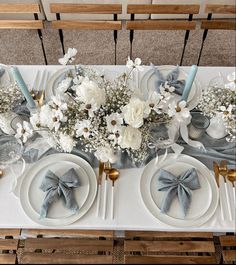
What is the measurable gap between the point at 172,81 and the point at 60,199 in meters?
0.76

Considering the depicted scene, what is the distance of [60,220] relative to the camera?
1.19m

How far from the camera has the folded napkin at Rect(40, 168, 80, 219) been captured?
121 centimetres

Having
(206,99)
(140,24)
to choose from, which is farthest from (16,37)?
(206,99)

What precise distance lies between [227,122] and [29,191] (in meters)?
0.79

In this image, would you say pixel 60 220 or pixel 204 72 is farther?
pixel 204 72

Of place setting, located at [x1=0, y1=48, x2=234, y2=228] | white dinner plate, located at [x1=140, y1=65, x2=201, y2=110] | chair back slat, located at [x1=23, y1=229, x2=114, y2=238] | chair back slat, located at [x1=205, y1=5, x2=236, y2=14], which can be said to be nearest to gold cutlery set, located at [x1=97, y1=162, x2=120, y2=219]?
place setting, located at [x1=0, y1=48, x2=234, y2=228]

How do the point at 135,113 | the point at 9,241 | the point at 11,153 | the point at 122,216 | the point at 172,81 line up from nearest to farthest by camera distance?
the point at 135,113
the point at 122,216
the point at 11,153
the point at 9,241
the point at 172,81

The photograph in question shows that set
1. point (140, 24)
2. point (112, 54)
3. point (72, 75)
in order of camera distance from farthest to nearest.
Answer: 1. point (112, 54)
2. point (140, 24)
3. point (72, 75)

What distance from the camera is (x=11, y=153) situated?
4.38 feet

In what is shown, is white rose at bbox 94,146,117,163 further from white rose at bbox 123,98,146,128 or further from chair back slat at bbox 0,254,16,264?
chair back slat at bbox 0,254,16,264

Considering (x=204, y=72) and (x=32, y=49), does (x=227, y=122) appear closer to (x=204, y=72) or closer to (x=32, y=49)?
(x=204, y=72)

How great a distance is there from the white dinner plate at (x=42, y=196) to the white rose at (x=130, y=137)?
0.86ft

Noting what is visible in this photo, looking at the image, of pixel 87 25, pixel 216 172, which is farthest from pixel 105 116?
pixel 87 25

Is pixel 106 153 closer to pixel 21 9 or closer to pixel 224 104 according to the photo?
pixel 224 104
